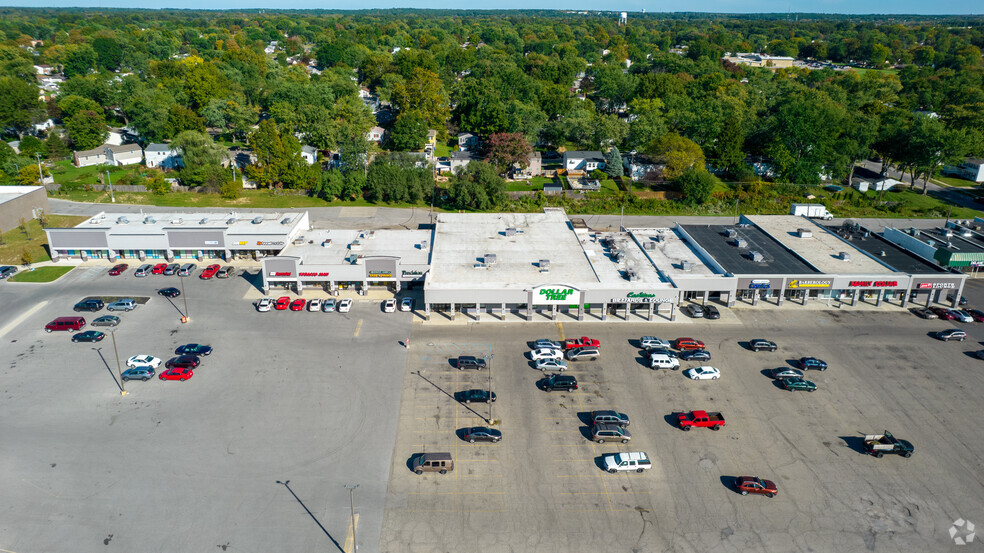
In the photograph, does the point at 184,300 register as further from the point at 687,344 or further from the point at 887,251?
the point at 887,251

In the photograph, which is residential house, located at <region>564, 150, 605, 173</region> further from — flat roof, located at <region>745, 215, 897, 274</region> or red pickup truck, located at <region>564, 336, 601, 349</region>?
red pickup truck, located at <region>564, 336, 601, 349</region>

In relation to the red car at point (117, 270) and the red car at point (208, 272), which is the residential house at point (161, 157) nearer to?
the red car at point (117, 270)

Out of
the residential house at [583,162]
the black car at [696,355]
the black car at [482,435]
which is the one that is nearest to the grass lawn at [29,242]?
the black car at [482,435]

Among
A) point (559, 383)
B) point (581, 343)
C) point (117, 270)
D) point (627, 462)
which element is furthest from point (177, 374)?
point (627, 462)

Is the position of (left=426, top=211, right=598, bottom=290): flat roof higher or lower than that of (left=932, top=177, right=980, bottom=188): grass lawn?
lower

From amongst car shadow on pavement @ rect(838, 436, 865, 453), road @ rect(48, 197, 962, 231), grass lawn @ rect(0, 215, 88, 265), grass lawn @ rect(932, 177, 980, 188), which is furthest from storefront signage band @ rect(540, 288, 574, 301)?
grass lawn @ rect(932, 177, 980, 188)

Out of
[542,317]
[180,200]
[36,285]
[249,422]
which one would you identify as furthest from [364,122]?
[249,422]
